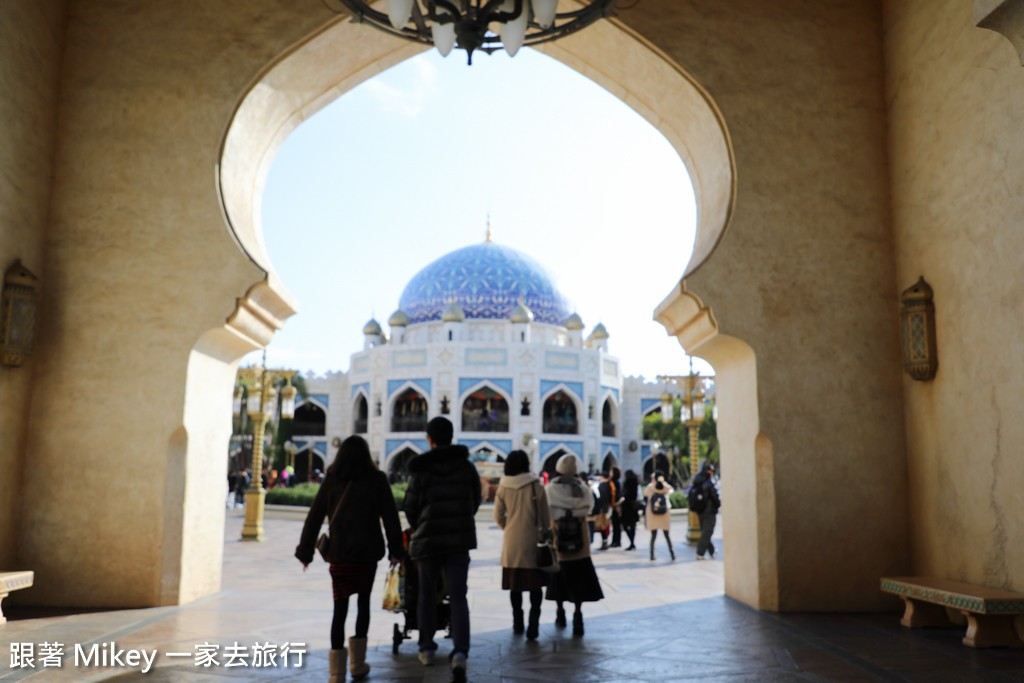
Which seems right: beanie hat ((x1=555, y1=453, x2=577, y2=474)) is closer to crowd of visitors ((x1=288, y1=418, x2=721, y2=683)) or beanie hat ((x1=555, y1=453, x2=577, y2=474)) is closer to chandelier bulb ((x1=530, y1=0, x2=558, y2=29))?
crowd of visitors ((x1=288, y1=418, x2=721, y2=683))

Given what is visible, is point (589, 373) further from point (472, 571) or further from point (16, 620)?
point (16, 620)

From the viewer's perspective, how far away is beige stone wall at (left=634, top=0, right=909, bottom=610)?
5691 mm

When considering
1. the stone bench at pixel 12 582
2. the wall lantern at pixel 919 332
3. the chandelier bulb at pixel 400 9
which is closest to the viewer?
the chandelier bulb at pixel 400 9

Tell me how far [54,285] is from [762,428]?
540 centimetres

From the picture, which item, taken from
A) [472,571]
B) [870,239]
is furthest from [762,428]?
[472,571]

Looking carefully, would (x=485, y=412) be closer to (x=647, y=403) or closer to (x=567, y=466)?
(x=647, y=403)

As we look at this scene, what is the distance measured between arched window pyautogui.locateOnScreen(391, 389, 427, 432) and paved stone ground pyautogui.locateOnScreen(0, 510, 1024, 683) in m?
28.0

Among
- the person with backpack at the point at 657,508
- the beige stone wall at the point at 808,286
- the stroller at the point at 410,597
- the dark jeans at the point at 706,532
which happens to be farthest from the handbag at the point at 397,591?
the dark jeans at the point at 706,532

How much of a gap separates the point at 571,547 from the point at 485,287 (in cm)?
3283

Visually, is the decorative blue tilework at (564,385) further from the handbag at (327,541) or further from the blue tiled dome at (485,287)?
the handbag at (327,541)

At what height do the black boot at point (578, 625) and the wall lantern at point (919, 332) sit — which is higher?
the wall lantern at point (919, 332)

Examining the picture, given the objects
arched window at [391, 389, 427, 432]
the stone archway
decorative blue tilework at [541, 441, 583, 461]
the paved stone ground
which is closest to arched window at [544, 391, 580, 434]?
decorative blue tilework at [541, 441, 583, 461]

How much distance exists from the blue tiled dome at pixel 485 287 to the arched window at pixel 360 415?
458 cm

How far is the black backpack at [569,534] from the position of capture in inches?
197
